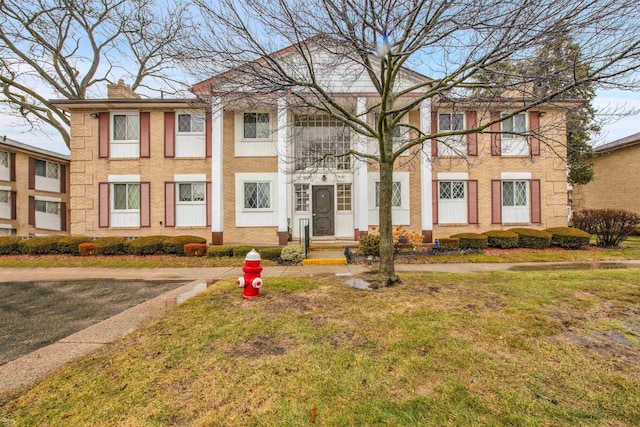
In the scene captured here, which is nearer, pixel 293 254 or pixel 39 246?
pixel 293 254

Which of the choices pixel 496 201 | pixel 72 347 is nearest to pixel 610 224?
pixel 496 201

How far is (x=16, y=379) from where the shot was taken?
2816 millimetres

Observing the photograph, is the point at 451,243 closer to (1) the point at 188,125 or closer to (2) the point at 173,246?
(2) the point at 173,246

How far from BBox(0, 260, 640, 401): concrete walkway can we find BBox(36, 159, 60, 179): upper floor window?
14.0 m

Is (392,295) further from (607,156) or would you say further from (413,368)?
(607,156)

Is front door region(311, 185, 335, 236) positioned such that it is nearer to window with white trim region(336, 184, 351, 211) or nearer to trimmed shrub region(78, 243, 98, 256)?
window with white trim region(336, 184, 351, 211)

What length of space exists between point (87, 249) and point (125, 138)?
5.62m

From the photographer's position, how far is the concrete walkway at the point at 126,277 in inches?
119

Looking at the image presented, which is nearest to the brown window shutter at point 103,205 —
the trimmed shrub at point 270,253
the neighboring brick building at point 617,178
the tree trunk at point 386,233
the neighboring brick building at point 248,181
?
the neighboring brick building at point 248,181

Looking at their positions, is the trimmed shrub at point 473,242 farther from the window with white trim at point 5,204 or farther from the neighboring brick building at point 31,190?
the window with white trim at point 5,204

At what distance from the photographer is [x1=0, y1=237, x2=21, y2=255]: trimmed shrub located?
34.8 ft

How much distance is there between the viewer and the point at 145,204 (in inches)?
527

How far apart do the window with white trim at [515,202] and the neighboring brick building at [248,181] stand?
66mm

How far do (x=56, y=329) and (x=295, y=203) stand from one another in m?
10.1
